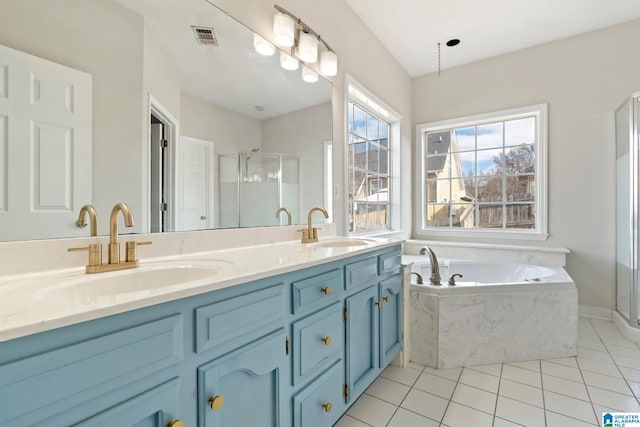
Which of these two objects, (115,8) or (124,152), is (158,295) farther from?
(115,8)

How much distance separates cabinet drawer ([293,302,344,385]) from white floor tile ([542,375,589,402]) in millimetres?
1377

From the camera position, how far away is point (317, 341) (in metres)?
1.23

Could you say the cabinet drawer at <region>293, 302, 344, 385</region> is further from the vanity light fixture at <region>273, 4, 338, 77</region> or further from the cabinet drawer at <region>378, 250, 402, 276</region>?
the vanity light fixture at <region>273, 4, 338, 77</region>

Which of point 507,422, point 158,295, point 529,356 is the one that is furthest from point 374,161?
point 158,295

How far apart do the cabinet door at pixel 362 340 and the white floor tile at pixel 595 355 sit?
5.36ft

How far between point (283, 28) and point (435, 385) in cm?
229

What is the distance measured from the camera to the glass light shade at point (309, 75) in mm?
2070

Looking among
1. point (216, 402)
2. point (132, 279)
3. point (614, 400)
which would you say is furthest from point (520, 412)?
point (132, 279)

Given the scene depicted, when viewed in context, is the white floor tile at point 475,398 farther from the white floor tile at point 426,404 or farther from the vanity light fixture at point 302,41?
the vanity light fixture at point 302,41

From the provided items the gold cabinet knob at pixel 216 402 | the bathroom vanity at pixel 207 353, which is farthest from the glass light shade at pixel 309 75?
the gold cabinet knob at pixel 216 402

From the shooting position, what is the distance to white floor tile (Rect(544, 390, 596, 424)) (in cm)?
154

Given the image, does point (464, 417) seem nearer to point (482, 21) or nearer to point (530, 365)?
point (530, 365)

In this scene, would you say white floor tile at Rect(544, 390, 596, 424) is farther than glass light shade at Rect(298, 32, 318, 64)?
No

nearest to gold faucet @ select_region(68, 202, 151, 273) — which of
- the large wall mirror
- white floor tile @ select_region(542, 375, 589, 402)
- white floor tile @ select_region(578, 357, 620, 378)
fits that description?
the large wall mirror
